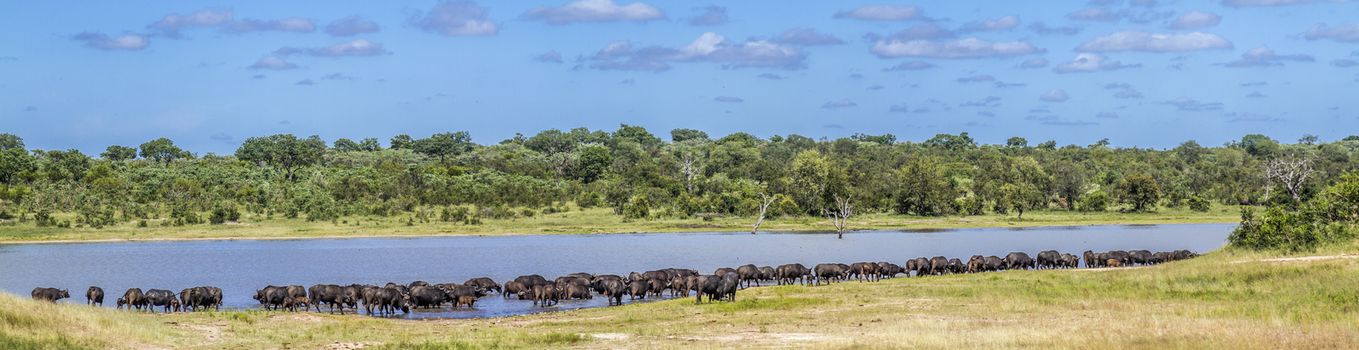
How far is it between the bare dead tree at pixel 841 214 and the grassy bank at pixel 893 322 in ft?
139

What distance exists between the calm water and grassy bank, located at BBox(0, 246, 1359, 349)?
686cm

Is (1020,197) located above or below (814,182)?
below

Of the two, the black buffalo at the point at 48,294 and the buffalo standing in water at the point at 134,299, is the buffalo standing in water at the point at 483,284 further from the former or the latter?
the black buffalo at the point at 48,294

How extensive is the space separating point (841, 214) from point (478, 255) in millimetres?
31538

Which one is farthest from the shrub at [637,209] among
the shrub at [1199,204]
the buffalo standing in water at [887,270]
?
the buffalo standing in water at [887,270]

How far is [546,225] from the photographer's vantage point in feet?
281

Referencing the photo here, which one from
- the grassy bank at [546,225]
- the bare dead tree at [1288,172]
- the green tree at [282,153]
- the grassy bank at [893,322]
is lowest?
the grassy bank at [893,322]

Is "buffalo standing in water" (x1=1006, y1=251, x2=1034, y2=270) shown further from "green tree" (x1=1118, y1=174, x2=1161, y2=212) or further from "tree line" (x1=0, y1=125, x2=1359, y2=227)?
"green tree" (x1=1118, y1=174, x2=1161, y2=212)

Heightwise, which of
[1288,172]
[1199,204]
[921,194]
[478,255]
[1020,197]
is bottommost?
[478,255]

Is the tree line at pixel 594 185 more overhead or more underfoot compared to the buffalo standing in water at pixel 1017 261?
more overhead

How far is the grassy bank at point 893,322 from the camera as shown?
2131cm

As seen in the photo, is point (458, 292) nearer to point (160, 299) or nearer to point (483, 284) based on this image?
point (483, 284)

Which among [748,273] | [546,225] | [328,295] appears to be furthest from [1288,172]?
[328,295]

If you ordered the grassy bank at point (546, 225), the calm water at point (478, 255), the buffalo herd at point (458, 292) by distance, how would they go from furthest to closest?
1. the grassy bank at point (546, 225)
2. the calm water at point (478, 255)
3. the buffalo herd at point (458, 292)
